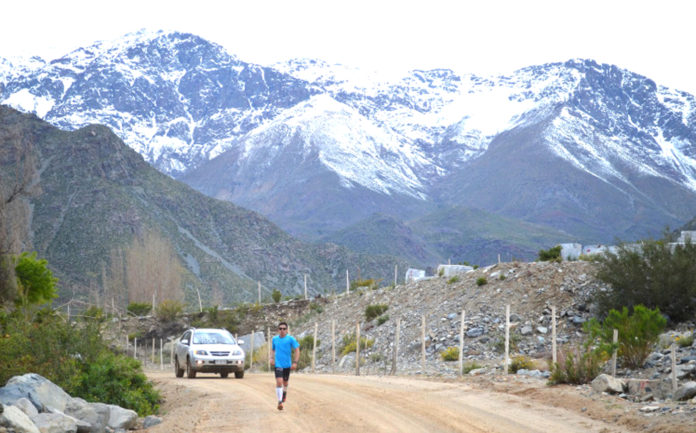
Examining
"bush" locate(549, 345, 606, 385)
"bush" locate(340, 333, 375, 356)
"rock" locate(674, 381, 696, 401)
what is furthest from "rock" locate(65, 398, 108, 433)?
"bush" locate(340, 333, 375, 356)

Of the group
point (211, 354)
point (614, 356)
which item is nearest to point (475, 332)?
point (211, 354)

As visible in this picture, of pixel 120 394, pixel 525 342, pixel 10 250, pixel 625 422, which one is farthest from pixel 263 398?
pixel 525 342

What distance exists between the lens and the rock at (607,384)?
17672mm

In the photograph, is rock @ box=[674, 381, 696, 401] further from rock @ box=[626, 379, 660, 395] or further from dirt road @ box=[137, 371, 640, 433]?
dirt road @ box=[137, 371, 640, 433]

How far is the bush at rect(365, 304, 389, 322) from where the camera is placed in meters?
45.8

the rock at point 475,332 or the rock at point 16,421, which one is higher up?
the rock at point 475,332

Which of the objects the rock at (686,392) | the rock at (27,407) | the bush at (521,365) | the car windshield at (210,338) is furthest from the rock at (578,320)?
the rock at (27,407)

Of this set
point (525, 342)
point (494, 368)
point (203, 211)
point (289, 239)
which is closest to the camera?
point (494, 368)

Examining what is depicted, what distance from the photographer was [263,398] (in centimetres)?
1934

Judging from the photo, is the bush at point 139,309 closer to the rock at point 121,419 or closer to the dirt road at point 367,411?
the dirt road at point 367,411

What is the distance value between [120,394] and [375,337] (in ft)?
75.9

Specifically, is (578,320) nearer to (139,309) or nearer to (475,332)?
(475,332)

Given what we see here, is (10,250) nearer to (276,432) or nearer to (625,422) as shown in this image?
(276,432)

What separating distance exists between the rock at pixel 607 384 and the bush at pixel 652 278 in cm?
1340
